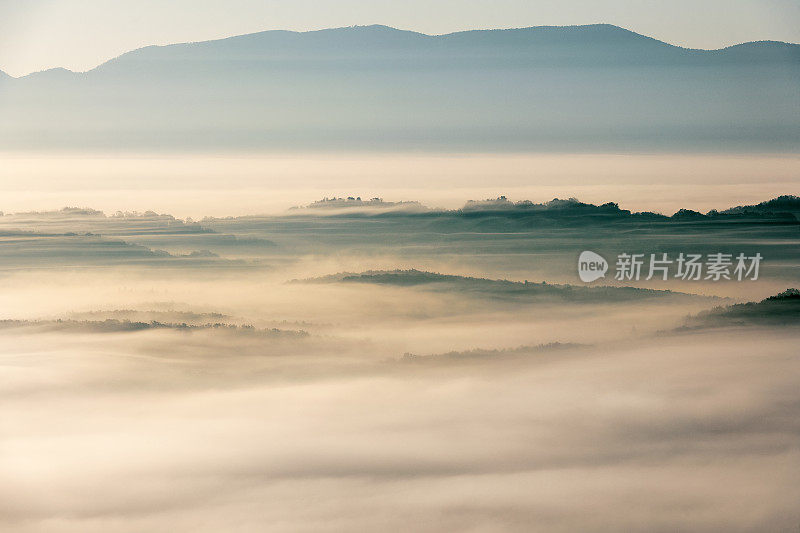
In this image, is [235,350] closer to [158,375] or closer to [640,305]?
[158,375]

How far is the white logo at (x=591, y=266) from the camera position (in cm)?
686

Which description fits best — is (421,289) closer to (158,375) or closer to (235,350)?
(235,350)

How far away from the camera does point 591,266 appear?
690cm

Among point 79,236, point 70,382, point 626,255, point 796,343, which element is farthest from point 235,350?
point 796,343

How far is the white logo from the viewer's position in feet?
22.5

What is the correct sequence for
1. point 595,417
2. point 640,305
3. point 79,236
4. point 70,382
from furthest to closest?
point 79,236 < point 640,305 < point 70,382 < point 595,417

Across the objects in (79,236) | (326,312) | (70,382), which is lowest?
(70,382)

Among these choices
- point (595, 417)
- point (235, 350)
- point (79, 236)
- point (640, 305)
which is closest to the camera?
point (595, 417)

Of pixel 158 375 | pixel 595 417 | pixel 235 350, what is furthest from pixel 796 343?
pixel 158 375

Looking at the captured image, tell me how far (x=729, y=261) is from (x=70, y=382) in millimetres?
5563

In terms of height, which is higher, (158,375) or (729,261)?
(729,261)

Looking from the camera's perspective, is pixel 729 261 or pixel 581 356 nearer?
pixel 581 356

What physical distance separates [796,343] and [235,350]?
14.1 ft

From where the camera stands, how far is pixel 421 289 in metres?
6.84
